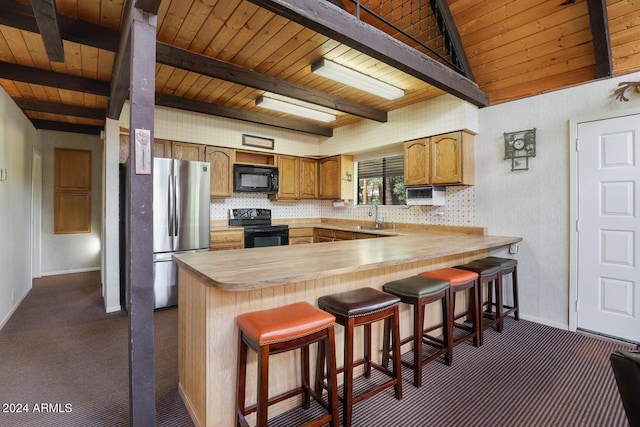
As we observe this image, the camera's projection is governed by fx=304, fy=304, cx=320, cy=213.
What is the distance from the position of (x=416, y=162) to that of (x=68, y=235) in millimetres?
6222

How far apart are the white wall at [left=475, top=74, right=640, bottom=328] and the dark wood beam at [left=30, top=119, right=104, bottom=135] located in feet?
20.5

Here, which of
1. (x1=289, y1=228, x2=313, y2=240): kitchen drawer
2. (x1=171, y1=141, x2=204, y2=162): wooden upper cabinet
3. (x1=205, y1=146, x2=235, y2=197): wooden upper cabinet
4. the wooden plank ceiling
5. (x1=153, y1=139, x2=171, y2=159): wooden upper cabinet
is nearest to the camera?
the wooden plank ceiling

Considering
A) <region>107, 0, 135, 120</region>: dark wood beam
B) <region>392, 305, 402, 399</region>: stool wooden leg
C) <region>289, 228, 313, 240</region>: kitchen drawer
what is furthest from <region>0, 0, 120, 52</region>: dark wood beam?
<region>289, 228, 313, 240</region>: kitchen drawer

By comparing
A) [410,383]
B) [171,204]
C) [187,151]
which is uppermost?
[187,151]

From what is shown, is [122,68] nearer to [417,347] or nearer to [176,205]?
[176,205]

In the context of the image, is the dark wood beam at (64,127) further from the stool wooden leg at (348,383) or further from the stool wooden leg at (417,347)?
the stool wooden leg at (417,347)

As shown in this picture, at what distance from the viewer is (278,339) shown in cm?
145

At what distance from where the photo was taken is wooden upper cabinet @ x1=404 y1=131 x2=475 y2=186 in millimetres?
3652

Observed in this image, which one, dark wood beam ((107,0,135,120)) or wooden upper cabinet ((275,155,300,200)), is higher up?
dark wood beam ((107,0,135,120))

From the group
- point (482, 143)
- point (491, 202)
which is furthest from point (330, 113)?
point (491, 202)

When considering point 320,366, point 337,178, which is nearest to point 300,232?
point 337,178

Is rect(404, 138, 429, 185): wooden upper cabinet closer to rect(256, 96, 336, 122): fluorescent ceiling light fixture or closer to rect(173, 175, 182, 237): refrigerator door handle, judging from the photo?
rect(256, 96, 336, 122): fluorescent ceiling light fixture

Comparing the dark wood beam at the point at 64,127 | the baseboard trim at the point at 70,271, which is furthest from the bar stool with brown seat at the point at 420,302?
the baseboard trim at the point at 70,271

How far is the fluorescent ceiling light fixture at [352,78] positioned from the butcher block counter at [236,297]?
173cm
